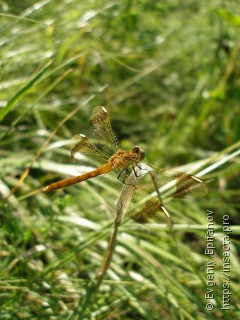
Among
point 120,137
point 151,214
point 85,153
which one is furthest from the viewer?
point 120,137

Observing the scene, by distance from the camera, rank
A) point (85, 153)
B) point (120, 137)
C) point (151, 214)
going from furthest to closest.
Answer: point (120, 137) < point (85, 153) < point (151, 214)

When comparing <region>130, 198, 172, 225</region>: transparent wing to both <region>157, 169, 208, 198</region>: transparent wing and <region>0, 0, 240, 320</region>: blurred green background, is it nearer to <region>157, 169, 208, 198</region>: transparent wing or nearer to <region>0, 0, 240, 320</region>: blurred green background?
<region>157, 169, 208, 198</region>: transparent wing

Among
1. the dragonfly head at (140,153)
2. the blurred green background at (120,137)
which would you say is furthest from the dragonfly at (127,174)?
the blurred green background at (120,137)

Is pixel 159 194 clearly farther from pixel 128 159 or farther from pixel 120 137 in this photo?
pixel 120 137

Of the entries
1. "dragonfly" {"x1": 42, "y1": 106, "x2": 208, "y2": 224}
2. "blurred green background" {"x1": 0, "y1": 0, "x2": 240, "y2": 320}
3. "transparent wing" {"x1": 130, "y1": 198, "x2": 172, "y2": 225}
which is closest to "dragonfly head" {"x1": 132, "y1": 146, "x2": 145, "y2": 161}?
"dragonfly" {"x1": 42, "y1": 106, "x2": 208, "y2": 224}

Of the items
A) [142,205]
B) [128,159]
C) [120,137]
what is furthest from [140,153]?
[120,137]

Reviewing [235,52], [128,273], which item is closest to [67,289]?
[128,273]
